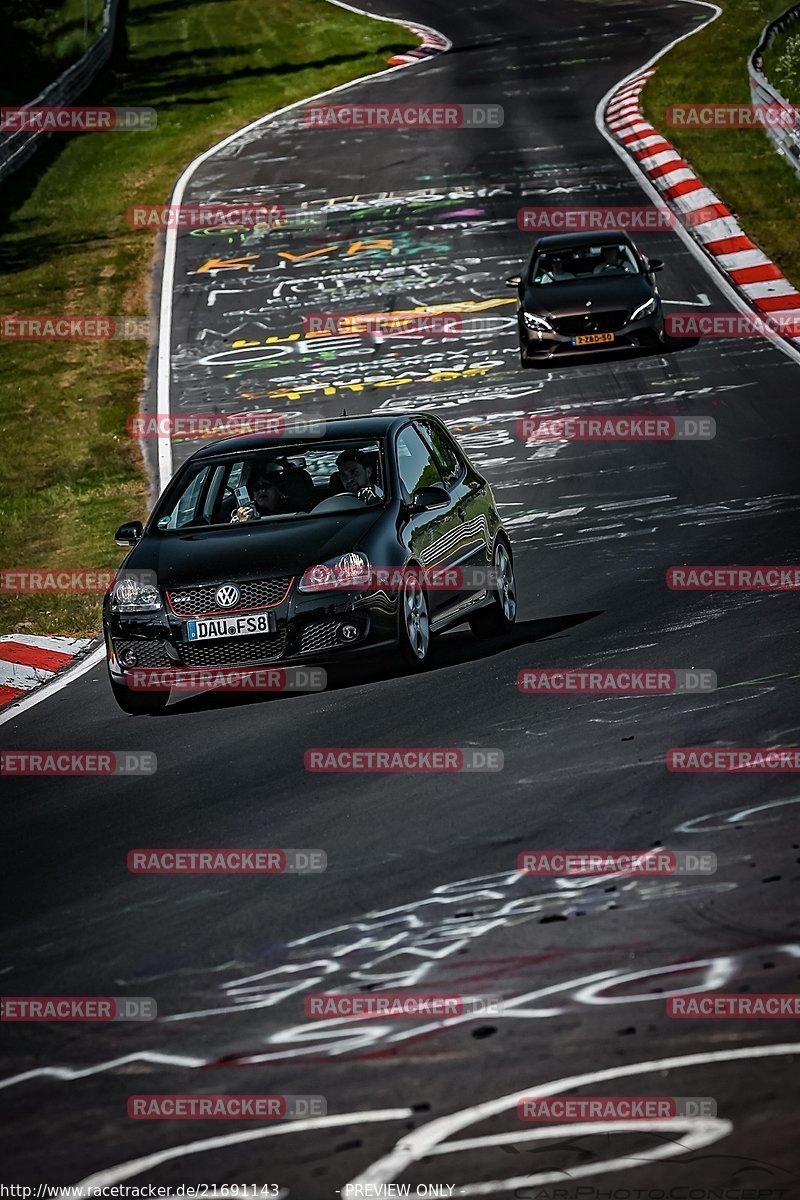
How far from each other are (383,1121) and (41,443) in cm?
1903

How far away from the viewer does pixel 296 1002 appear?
6.20m

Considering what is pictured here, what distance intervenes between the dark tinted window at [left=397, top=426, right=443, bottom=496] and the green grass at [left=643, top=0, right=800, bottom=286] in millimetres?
15565

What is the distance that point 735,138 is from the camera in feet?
120

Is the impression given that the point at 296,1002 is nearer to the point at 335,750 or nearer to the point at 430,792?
the point at 430,792

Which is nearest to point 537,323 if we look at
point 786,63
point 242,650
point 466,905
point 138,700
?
point 138,700

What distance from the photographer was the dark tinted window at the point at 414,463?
1205 cm

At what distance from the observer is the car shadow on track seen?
11258mm

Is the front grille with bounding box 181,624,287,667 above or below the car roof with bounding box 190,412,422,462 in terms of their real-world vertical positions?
below

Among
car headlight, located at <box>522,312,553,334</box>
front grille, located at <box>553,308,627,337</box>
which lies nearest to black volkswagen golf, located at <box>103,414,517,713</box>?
front grille, located at <box>553,308,627,337</box>

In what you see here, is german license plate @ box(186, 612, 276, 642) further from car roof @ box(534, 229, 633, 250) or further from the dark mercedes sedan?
car roof @ box(534, 229, 633, 250)

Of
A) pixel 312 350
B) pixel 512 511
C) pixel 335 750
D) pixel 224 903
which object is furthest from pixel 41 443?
pixel 224 903

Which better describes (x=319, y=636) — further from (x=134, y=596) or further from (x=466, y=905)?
(x=466, y=905)

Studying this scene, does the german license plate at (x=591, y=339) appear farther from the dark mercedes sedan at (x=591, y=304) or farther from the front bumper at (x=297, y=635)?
the front bumper at (x=297, y=635)

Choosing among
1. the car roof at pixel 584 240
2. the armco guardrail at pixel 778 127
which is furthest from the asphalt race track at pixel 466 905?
the armco guardrail at pixel 778 127
